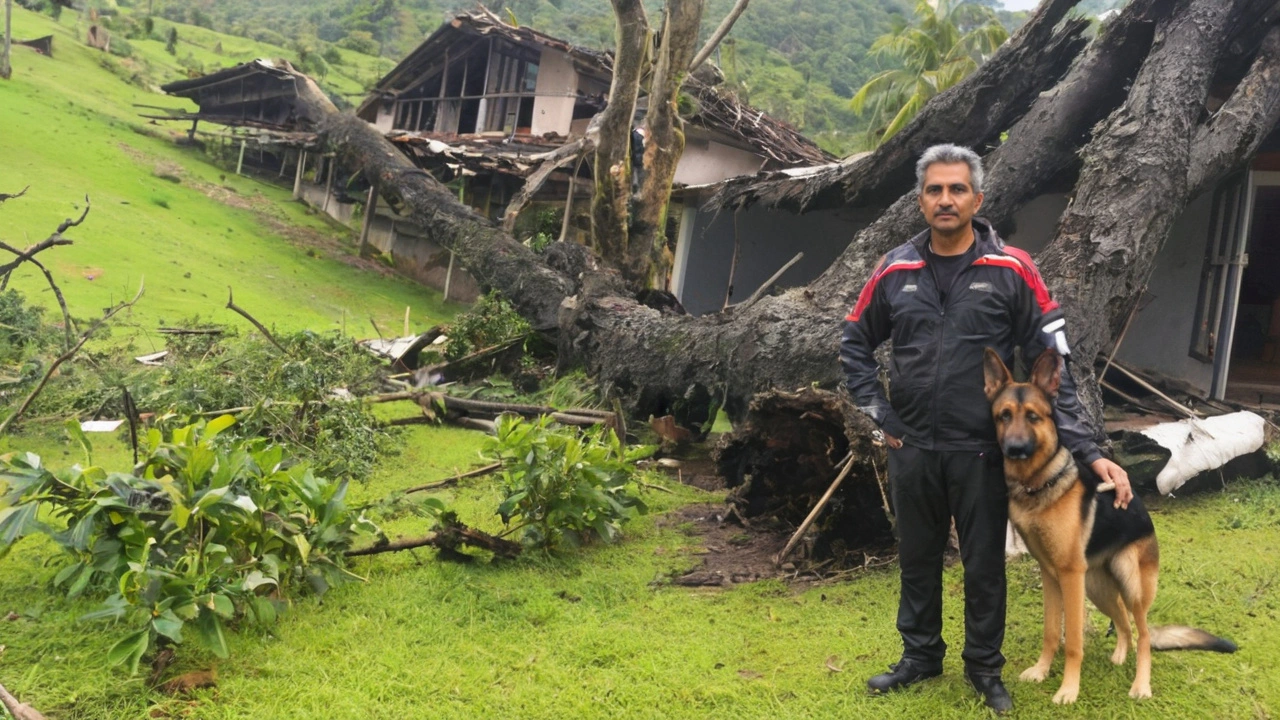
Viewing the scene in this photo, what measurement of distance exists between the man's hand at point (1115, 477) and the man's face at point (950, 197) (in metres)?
0.92

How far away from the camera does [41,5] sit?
127 ft

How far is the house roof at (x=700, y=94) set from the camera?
1435 cm

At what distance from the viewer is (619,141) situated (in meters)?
9.78

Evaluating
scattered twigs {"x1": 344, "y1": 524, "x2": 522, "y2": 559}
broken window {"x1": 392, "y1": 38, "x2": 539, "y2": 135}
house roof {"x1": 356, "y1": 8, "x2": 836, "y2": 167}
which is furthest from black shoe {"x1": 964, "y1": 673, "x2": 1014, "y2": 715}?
broken window {"x1": 392, "y1": 38, "x2": 539, "y2": 135}

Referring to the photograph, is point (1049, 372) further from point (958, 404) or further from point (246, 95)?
point (246, 95)

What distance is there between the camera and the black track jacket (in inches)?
119

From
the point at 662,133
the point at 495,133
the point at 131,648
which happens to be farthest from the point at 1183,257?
the point at 495,133

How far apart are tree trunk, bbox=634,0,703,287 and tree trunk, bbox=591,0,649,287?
0.54 ft

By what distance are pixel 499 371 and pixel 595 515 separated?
5076 mm

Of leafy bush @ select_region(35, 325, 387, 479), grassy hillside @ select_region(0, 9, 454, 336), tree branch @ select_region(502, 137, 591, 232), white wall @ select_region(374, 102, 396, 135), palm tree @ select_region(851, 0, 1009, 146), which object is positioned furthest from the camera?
palm tree @ select_region(851, 0, 1009, 146)

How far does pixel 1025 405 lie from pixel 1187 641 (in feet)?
4.53

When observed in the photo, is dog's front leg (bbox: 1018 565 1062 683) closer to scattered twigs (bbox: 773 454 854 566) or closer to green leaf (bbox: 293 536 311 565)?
scattered twigs (bbox: 773 454 854 566)

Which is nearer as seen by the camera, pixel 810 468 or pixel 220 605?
pixel 220 605

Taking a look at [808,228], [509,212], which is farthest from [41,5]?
[808,228]
